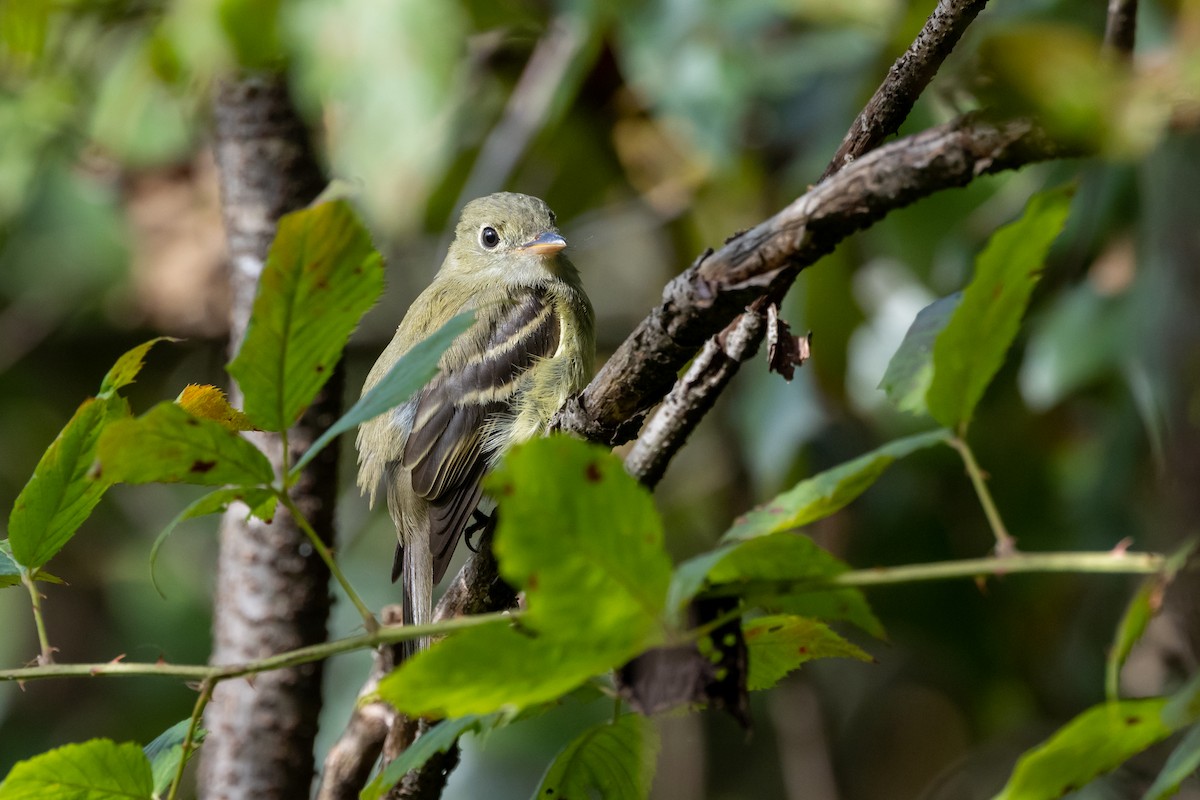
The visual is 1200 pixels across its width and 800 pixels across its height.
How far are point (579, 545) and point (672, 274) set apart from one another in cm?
459

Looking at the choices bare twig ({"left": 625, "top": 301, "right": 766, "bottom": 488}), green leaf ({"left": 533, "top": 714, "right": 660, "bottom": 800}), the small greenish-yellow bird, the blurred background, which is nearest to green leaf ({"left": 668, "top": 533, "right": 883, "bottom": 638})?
green leaf ({"left": 533, "top": 714, "right": 660, "bottom": 800})

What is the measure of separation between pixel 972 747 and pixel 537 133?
11.5 ft

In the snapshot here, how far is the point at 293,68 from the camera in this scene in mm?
3900

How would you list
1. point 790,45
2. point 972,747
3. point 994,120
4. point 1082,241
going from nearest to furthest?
point 994,120 → point 1082,241 → point 790,45 → point 972,747

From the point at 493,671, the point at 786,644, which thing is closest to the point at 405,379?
the point at 493,671

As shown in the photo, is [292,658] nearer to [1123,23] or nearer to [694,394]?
[694,394]

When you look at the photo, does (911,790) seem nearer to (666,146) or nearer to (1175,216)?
(666,146)

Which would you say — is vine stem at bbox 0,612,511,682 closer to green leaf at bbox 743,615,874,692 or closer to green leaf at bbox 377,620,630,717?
green leaf at bbox 377,620,630,717

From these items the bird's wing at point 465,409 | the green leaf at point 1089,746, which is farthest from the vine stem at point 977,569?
the bird's wing at point 465,409

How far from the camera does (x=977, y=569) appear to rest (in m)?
1.25

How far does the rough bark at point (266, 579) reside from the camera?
11.0 ft

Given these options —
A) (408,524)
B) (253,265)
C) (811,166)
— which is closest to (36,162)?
(253,265)

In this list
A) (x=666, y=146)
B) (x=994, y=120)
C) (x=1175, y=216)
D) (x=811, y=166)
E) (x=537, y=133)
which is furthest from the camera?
(x=666, y=146)

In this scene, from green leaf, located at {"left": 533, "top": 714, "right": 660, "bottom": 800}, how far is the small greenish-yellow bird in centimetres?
174
